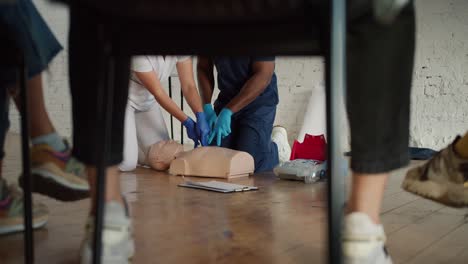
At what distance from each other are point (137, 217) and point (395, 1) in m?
0.97

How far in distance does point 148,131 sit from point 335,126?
234 cm

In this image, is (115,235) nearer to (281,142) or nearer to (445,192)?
(445,192)

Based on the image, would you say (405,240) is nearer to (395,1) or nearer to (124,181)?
(395,1)

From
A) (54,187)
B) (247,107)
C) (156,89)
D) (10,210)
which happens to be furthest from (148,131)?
(54,187)

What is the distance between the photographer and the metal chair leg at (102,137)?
625 mm

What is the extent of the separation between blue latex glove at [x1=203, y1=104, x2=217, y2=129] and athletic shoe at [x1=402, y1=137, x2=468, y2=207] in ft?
5.73

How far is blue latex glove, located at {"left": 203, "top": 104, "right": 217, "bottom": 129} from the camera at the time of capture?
2.73 metres

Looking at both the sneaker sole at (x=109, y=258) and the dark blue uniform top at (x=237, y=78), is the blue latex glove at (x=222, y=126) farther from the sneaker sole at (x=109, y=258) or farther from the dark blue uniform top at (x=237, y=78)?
the sneaker sole at (x=109, y=258)

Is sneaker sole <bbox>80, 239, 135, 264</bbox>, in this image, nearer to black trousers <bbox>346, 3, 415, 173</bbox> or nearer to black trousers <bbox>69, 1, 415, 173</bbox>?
black trousers <bbox>69, 1, 415, 173</bbox>

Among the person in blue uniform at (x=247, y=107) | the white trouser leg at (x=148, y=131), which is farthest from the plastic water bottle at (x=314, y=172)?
the white trouser leg at (x=148, y=131)

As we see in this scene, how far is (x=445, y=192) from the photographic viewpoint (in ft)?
3.21

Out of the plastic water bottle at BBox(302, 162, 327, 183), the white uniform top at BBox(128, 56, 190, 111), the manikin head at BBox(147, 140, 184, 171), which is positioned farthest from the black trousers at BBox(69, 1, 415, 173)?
the white uniform top at BBox(128, 56, 190, 111)

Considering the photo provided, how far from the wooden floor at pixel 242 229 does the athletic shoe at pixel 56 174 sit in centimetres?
11

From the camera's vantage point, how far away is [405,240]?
1.17 meters
